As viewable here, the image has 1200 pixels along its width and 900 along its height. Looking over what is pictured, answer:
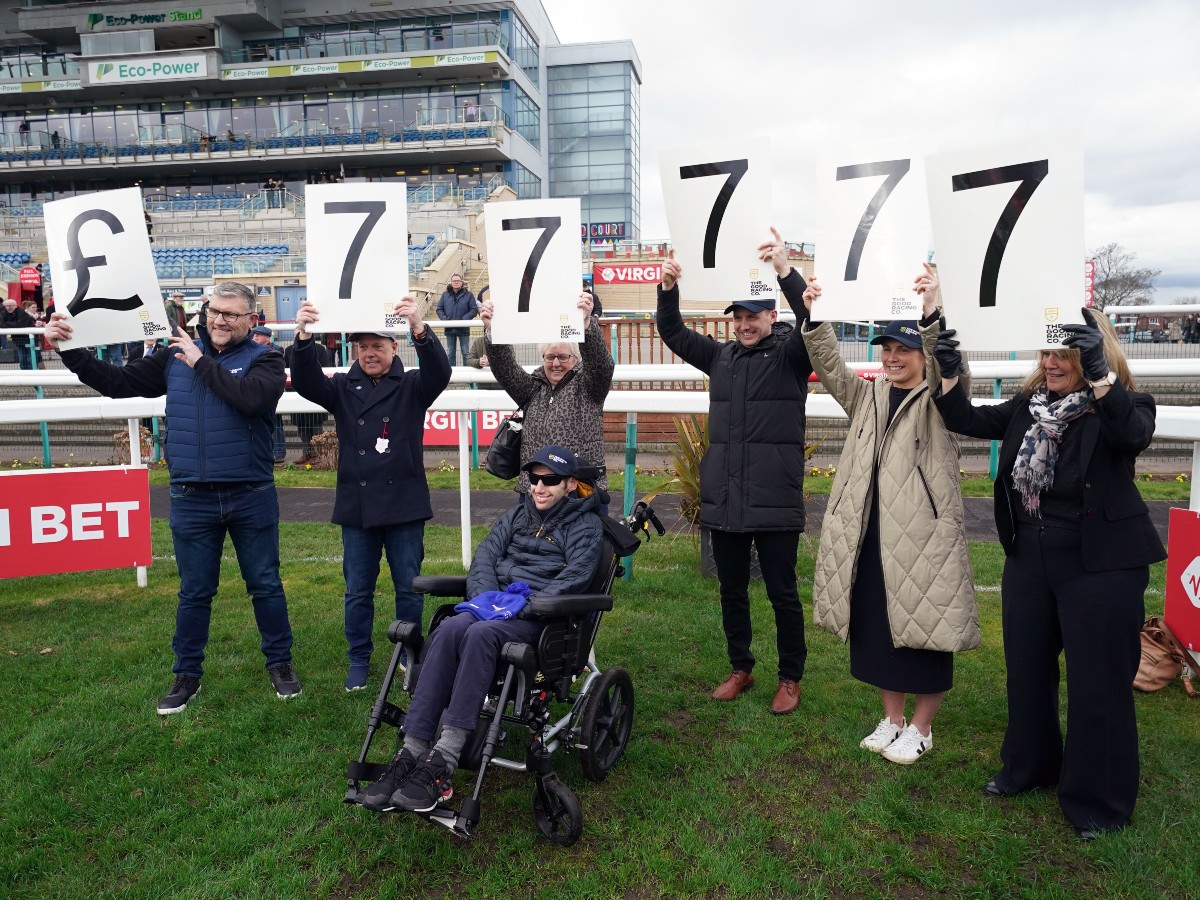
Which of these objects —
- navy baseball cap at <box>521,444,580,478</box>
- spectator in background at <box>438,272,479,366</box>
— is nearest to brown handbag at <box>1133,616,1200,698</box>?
navy baseball cap at <box>521,444,580,478</box>

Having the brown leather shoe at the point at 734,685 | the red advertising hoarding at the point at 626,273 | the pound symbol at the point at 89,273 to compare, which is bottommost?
the brown leather shoe at the point at 734,685

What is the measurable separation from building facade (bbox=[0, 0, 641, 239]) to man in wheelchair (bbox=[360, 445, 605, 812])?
138ft

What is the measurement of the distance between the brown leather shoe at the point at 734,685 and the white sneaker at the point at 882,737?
719 millimetres

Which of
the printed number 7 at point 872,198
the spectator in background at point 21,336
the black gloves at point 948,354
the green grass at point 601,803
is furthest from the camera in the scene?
the spectator in background at point 21,336

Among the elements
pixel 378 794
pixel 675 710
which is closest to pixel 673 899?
pixel 378 794

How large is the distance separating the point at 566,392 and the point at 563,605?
57.1 inches

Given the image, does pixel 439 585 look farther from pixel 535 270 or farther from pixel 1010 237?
pixel 1010 237

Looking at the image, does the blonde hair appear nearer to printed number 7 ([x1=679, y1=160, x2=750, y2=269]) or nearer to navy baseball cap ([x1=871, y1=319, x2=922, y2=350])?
navy baseball cap ([x1=871, y1=319, x2=922, y2=350])

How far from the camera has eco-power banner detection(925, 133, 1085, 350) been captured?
123 inches

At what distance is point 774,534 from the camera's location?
4.26 metres

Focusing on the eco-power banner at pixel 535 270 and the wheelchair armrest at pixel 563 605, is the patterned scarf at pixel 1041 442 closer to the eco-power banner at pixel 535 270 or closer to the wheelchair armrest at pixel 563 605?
the wheelchair armrest at pixel 563 605

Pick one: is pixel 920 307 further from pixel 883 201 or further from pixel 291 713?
pixel 291 713

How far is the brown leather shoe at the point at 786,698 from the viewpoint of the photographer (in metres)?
4.31

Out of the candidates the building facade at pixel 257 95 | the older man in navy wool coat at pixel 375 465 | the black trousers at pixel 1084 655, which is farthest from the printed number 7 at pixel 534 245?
the building facade at pixel 257 95
